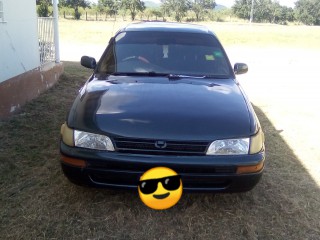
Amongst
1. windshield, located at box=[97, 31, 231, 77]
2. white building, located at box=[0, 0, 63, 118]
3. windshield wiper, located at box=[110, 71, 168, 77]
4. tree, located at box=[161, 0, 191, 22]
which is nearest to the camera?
windshield wiper, located at box=[110, 71, 168, 77]

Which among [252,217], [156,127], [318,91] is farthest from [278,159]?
[318,91]

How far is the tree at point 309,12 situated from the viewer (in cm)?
6750

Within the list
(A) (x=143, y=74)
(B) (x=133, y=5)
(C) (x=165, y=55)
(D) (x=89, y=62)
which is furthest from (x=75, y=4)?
(A) (x=143, y=74)

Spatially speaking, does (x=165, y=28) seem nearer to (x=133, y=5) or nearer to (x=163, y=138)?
(x=163, y=138)

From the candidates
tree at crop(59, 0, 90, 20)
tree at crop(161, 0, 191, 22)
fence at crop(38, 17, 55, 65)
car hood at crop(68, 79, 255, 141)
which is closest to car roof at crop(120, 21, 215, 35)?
car hood at crop(68, 79, 255, 141)

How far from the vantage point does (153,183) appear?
2.59 meters

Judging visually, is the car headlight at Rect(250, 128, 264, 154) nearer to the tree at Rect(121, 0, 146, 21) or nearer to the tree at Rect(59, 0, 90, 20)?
the tree at Rect(59, 0, 90, 20)

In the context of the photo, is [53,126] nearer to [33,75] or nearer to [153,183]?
[33,75]

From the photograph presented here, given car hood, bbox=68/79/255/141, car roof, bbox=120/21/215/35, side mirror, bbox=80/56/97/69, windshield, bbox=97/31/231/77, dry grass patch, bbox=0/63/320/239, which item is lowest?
dry grass patch, bbox=0/63/320/239

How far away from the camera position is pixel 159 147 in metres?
2.65

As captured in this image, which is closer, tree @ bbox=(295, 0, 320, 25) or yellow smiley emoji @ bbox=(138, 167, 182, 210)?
yellow smiley emoji @ bbox=(138, 167, 182, 210)

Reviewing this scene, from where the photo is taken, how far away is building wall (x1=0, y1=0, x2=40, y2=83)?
5438 mm

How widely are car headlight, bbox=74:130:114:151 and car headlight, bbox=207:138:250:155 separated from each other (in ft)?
2.48

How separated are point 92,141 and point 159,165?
1.79 ft
